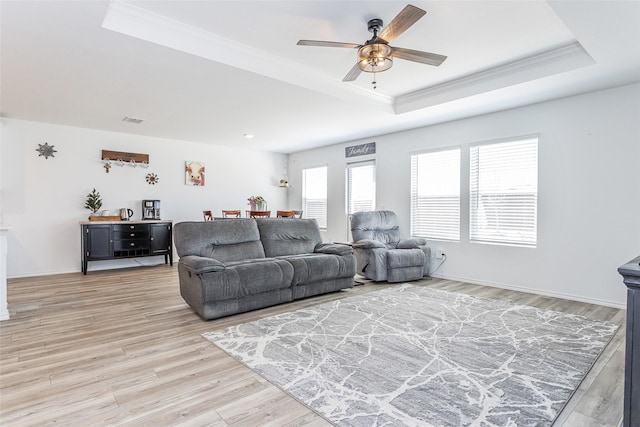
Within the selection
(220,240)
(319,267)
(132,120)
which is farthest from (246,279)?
(132,120)

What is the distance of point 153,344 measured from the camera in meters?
2.72

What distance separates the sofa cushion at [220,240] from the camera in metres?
3.81

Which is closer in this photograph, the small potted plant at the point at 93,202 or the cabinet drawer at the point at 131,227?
the cabinet drawer at the point at 131,227

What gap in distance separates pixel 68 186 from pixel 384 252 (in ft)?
18.1

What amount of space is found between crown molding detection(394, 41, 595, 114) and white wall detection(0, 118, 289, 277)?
15.2 ft

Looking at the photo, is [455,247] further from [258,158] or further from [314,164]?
[258,158]

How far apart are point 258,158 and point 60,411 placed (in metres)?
6.80

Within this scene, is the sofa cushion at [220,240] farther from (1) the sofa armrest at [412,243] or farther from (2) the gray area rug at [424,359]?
(1) the sofa armrest at [412,243]

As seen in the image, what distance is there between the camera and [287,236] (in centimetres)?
466

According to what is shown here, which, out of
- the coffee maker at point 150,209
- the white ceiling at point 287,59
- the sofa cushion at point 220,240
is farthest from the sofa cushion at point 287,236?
the coffee maker at point 150,209

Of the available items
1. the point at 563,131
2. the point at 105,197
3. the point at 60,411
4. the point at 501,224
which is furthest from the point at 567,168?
the point at 105,197

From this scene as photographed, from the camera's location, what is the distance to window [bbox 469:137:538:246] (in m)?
4.54

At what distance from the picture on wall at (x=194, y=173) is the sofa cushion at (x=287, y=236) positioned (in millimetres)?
3202

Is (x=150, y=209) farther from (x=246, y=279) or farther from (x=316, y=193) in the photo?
(x=246, y=279)
